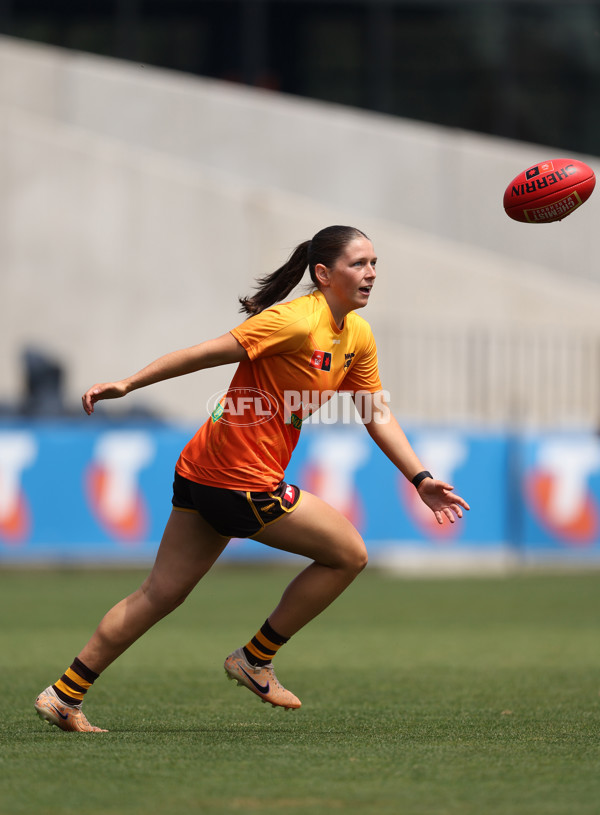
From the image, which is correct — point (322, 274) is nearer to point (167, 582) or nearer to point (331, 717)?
point (167, 582)

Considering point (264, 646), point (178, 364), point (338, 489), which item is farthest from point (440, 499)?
point (338, 489)

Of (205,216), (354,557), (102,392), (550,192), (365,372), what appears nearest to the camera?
(102,392)

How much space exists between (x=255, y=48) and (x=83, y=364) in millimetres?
7102

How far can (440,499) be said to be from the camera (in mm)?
5707

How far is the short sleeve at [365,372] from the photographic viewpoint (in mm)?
5828

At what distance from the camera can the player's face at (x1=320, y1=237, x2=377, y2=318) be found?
5.57 metres

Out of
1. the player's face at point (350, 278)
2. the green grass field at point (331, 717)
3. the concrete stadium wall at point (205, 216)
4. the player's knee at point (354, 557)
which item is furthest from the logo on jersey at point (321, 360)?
the concrete stadium wall at point (205, 216)

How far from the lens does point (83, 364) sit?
2081 centimetres

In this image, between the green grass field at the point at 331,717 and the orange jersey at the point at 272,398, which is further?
the orange jersey at the point at 272,398

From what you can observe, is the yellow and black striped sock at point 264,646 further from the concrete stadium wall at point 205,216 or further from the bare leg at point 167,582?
the concrete stadium wall at point 205,216

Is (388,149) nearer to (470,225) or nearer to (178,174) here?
(470,225)

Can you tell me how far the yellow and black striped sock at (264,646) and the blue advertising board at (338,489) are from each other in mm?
9796

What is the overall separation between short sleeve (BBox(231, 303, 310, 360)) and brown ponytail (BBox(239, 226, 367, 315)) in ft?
0.71

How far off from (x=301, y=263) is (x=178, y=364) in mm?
820
